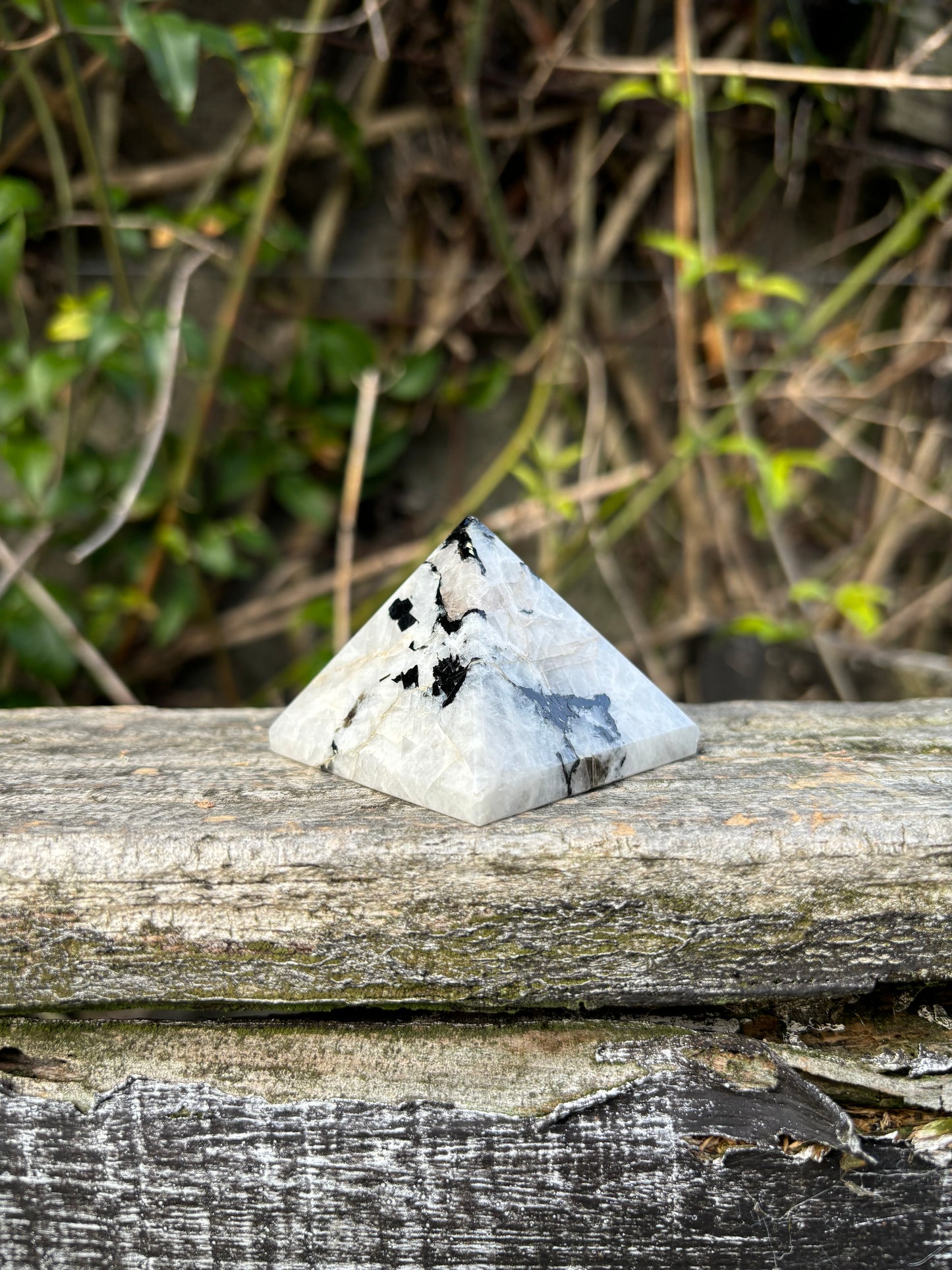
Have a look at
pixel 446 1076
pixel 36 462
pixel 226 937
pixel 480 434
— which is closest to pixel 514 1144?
pixel 446 1076

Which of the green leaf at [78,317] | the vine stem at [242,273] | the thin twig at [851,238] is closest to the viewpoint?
the green leaf at [78,317]

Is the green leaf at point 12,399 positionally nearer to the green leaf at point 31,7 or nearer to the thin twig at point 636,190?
the green leaf at point 31,7

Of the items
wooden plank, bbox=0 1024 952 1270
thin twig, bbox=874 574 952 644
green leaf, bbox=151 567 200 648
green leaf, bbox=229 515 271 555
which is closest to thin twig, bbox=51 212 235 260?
green leaf, bbox=229 515 271 555

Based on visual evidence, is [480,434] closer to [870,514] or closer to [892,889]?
[870,514]

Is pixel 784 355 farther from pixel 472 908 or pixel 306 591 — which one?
pixel 472 908

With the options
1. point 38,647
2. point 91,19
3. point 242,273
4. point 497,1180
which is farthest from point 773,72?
point 497,1180

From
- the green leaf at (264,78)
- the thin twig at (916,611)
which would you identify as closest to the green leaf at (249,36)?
the green leaf at (264,78)
